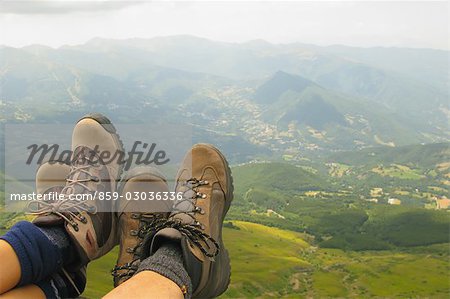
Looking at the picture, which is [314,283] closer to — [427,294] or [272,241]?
[427,294]

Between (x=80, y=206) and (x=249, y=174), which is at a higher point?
(x=80, y=206)

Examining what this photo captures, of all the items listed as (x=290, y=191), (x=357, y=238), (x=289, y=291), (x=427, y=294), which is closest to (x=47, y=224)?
(x=289, y=291)

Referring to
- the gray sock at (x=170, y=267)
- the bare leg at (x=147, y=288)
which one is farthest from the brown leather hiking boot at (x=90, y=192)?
the bare leg at (x=147, y=288)

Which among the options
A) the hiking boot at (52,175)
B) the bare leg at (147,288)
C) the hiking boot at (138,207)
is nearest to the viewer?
the bare leg at (147,288)

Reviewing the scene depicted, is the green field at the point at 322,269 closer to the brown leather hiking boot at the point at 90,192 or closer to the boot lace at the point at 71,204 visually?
the brown leather hiking boot at the point at 90,192

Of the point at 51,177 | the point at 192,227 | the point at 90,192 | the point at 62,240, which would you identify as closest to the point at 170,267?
the point at 192,227

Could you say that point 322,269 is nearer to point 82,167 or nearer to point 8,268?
point 82,167
